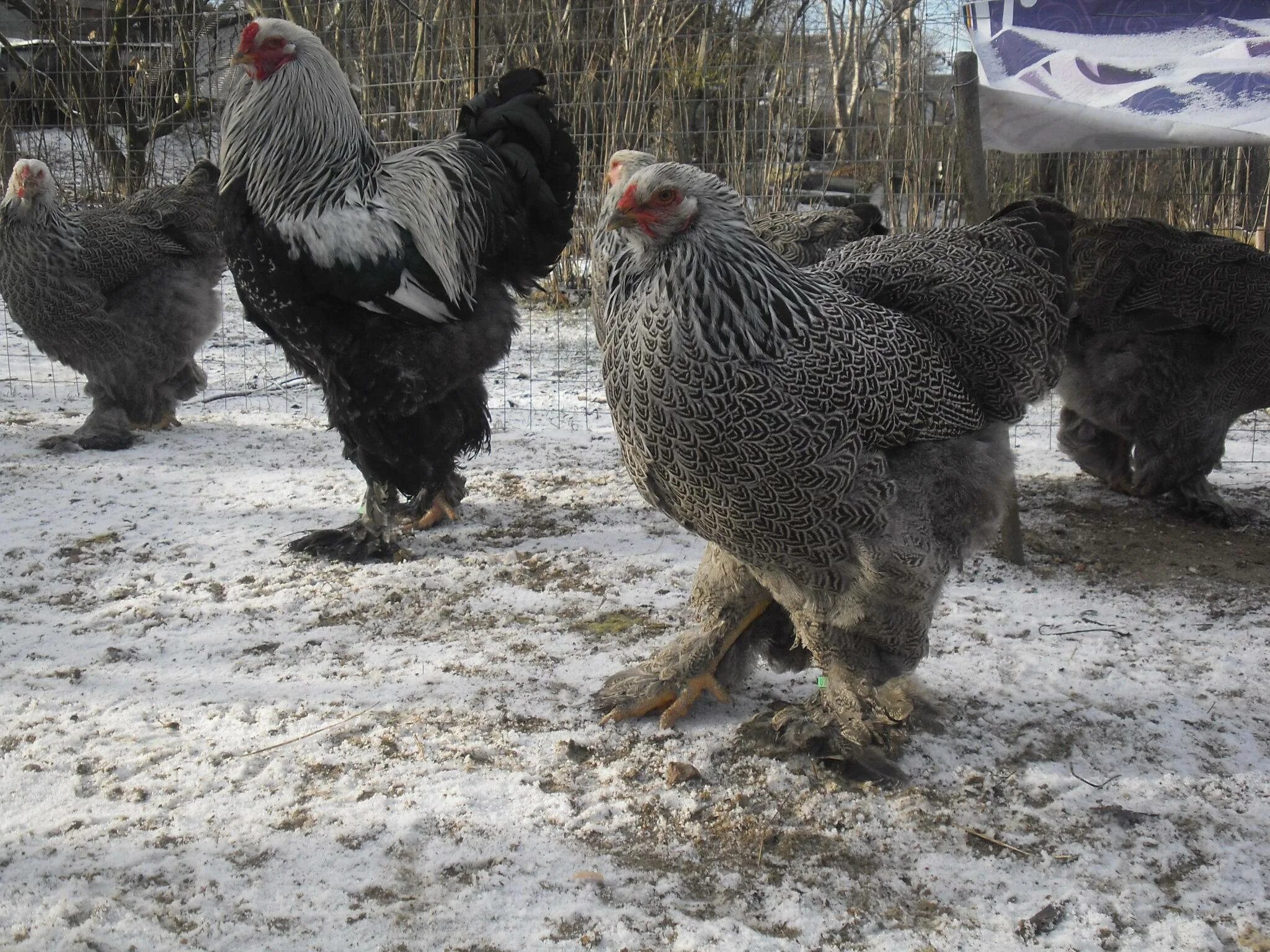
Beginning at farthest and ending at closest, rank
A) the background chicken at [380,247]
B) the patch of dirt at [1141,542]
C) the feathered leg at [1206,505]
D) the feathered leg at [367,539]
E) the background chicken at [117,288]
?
the background chicken at [117,288]
the feathered leg at [1206,505]
the feathered leg at [367,539]
the patch of dirt at [1141,542]
the background chicken at [380,247]

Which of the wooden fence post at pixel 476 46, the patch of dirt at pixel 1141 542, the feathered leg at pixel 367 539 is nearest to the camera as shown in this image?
the patch of dirt at pixel 1141 542

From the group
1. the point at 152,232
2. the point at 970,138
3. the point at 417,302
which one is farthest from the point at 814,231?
the point at 152,232

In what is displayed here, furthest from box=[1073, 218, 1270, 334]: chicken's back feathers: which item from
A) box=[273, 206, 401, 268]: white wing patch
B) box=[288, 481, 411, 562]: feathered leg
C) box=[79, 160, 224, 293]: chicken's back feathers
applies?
box=[79, 160, 224, 293]: chicken's back feathers

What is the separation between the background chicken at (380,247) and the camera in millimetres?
3707

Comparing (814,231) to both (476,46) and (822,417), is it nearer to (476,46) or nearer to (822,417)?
(822,417)

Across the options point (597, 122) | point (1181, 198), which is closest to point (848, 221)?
point (1181, 198)

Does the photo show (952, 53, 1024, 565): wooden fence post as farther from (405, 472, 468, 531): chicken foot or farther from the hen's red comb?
(405, 472, 468, 531): chicken foot

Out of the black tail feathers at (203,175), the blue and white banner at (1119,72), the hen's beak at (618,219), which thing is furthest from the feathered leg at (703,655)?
the black tail feathers at (203,175)

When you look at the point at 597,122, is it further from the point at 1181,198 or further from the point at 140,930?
the point at 140,930

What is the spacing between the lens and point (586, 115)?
292 inches

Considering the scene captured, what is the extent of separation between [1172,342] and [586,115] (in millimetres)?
4749

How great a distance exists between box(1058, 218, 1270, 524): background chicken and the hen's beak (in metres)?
3.23

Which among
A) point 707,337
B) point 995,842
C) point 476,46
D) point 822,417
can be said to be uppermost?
point 476,46

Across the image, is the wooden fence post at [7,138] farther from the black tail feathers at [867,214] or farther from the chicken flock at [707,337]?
the black tail feathers at [867,214]
